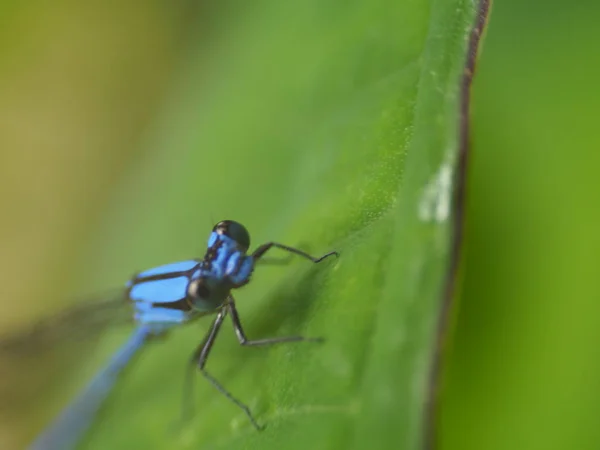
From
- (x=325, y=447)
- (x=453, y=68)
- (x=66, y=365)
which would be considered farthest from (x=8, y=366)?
(x=453, y=68)

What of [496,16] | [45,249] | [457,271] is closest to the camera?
[457,271]

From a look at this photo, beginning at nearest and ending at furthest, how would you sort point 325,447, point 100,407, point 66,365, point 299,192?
point 325,447, point 299,192, point 100,407, point 66,365

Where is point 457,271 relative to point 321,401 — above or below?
above

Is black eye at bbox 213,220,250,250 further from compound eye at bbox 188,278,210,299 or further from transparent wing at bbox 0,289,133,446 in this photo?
transparent wing at bbox 0,289,133,446

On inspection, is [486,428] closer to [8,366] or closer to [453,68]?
[453,68]

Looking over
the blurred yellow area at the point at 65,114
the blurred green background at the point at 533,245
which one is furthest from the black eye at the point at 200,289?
the blurred yellow area at the point at 65,114

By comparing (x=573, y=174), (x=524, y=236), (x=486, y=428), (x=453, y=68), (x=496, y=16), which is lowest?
(x=486, y=428)

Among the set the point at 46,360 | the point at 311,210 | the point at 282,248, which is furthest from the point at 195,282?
the point at 46,360

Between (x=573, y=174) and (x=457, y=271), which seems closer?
(x=457, y=271)

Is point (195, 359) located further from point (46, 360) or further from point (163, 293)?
point (46, 360)
